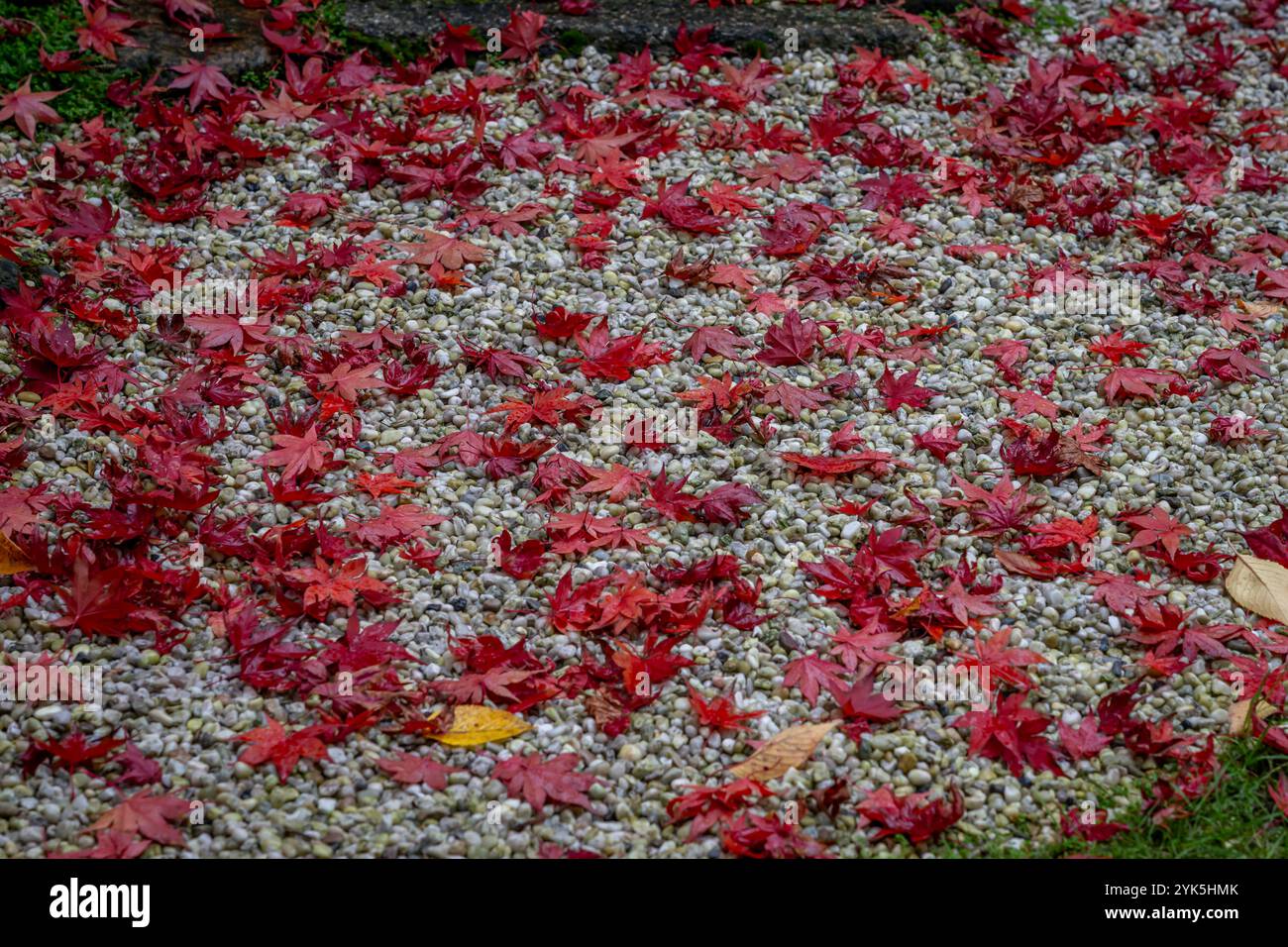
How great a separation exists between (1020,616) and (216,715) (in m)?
2.03

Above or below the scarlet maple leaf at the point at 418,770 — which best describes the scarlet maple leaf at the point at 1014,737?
above

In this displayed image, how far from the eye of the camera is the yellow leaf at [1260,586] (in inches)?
123

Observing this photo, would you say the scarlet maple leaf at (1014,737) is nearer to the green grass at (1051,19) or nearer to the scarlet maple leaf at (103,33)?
the green grass at (1051,19)

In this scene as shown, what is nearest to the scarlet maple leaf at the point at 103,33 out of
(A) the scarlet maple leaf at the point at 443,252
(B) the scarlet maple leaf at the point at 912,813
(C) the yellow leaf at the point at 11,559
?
(A) the scarlet maple leaf at the point at 443,252

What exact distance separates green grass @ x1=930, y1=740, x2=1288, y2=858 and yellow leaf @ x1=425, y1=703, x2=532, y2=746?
3.29ft

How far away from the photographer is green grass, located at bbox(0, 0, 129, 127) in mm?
4734

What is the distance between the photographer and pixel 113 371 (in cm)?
369

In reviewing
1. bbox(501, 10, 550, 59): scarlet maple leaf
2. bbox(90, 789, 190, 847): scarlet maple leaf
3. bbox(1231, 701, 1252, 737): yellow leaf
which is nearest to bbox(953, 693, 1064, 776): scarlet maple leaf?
bbox(1231, 701, 1252, 737): yellow leaf

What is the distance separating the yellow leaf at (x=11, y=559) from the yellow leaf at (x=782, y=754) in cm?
191

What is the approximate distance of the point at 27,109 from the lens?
4613mm

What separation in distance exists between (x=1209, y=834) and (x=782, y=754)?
3.12 feet
